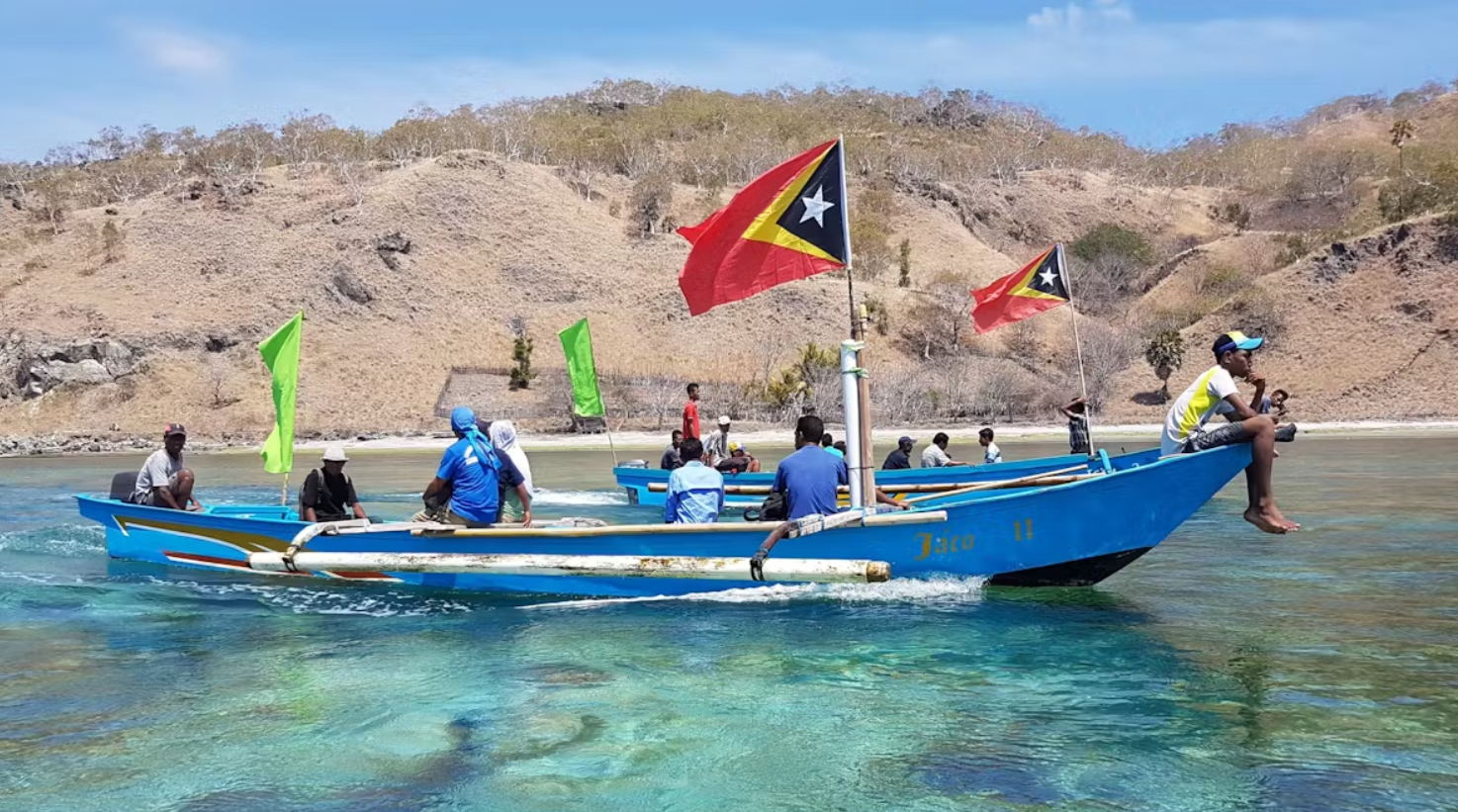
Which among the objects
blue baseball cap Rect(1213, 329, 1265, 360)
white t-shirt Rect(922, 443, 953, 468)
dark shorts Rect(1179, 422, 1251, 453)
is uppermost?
blue baseball cap Rect(1213, 329, 1265, 360)

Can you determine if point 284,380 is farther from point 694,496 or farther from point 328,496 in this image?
point 694,496

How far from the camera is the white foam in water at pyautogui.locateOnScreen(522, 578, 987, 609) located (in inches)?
417

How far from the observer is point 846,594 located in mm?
11305

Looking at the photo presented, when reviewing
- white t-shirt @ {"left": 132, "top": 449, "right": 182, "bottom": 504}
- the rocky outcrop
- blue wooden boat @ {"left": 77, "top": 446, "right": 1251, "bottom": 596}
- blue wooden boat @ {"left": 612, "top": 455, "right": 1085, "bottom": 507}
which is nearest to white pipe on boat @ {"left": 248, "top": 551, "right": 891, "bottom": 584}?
blue wooden boat @ {"left": 77, "top": 446, "right": 1251, "bottom": 596}

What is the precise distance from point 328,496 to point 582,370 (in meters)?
5.58

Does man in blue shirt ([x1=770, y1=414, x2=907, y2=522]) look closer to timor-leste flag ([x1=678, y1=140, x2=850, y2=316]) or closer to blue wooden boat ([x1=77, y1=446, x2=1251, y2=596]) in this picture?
blue wooden boat ([x1=77, y1=446, x2=1251, y2=596])

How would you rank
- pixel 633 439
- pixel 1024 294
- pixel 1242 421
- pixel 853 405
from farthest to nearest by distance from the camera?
pixel 633 439
pixel 1024 294
pixel 853 405
pixel 1242 421

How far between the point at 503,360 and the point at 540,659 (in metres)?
45.8

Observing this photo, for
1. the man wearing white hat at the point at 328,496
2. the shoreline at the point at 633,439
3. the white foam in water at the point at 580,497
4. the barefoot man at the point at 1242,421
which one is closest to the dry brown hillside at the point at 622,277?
the shoreline at the point at 633,439

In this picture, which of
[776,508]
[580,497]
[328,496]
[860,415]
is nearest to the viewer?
[860,415]

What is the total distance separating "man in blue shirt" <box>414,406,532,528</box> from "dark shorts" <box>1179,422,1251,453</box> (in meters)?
6.07

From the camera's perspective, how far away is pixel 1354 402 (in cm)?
4278

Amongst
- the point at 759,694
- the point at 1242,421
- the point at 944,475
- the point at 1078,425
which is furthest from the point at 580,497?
the point at 1242,421

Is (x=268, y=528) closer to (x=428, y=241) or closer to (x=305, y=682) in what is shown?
(x=305, y=682)
